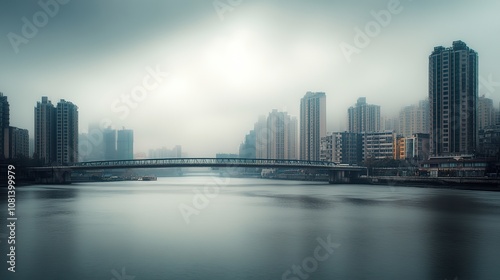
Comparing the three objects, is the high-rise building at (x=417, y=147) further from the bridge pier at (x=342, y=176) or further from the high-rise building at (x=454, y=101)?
the bridge pier at (x=342, y=176)

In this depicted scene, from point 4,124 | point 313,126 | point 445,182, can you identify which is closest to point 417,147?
point 445,182

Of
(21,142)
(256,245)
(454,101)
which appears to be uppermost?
(454,101)

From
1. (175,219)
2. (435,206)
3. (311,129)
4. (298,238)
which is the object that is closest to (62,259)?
(298,238)

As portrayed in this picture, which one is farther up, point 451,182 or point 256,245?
point 256,245

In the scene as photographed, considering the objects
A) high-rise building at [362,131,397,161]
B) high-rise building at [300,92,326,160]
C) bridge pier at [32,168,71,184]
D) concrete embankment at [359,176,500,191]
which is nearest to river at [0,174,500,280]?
concrete embankment at [359,176,500,191]

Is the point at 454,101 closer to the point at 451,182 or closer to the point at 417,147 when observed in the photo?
the point at 417,147

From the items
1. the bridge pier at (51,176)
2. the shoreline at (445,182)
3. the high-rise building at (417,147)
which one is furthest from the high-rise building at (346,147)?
the bridge pier at (51,176)
